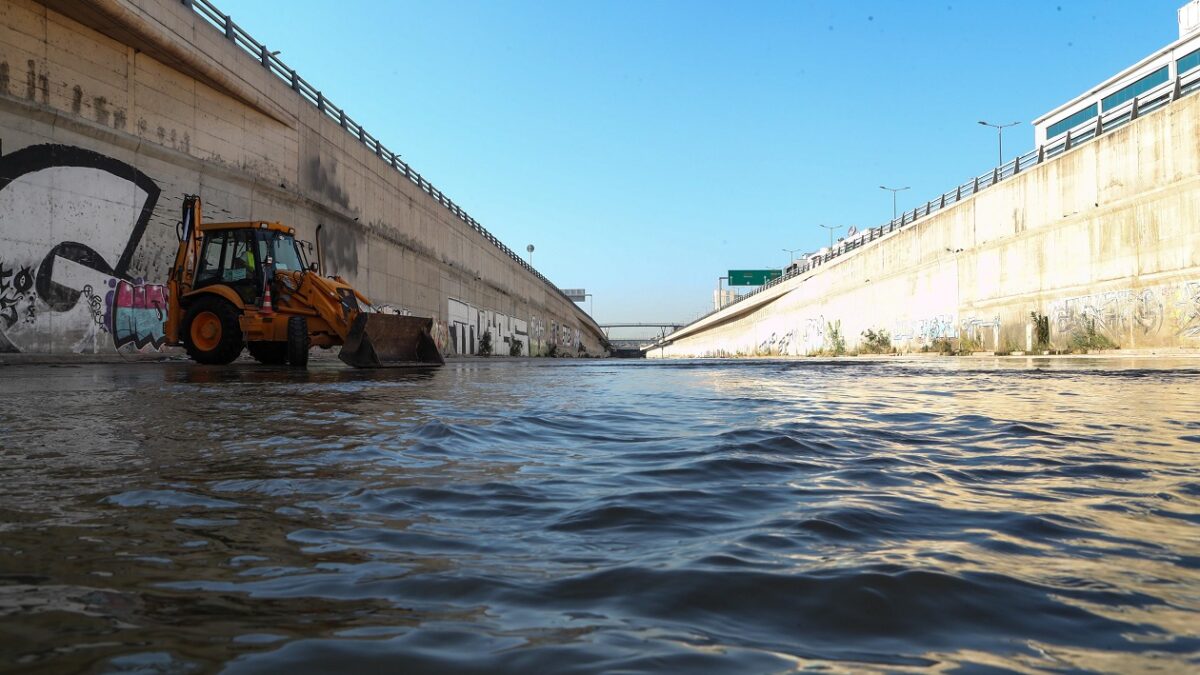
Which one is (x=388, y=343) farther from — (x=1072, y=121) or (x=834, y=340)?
(x=1072, y=121)

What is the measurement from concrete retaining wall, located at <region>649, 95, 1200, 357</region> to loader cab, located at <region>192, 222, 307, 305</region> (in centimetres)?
2273

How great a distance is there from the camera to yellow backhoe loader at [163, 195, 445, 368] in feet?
47.4

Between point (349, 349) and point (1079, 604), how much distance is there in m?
13.9

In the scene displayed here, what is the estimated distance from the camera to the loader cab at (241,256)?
47.6 ft

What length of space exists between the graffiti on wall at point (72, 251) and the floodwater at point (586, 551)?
1274 centimetres

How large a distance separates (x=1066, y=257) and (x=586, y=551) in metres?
28.6

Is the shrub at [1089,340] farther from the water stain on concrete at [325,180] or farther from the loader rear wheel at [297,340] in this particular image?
the water stain on concrete at [325,180]

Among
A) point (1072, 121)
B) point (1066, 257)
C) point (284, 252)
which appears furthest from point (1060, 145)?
point (1072, 121)

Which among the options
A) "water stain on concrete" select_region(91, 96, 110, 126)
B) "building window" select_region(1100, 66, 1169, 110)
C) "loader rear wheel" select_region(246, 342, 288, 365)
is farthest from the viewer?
"building window" select_region(1100, 66, 1169, 110)

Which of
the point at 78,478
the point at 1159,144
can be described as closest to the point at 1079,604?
the point at 78,478

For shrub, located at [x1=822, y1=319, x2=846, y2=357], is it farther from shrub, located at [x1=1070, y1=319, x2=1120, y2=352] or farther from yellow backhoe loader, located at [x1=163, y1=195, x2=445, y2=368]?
yellow backhoe loader, located at [x1=163, y1=195, x2=445, y2=368]

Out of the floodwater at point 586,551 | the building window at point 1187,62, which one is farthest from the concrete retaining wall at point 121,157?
the building window at point 1187,62

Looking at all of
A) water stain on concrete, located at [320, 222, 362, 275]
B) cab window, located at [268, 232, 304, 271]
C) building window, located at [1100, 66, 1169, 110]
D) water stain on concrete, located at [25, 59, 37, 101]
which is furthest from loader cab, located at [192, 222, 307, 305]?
building window, located at [1100, 66, 1169, 110]

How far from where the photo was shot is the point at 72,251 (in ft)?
53.3
